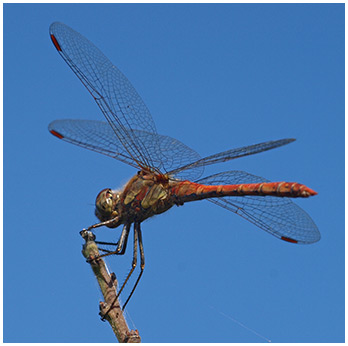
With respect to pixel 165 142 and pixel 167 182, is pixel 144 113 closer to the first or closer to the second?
pixel 165 142

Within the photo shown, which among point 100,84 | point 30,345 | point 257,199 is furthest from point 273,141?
point 30,345

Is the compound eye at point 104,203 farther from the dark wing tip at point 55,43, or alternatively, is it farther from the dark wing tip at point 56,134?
the dark wing tip at point 55,43

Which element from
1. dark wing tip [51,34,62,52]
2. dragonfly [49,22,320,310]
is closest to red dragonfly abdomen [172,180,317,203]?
dragonfly [49,22,320,310]

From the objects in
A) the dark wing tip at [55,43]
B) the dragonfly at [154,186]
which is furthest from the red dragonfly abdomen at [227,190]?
the dark wing tip at [55,43]

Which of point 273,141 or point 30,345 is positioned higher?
point 273,141

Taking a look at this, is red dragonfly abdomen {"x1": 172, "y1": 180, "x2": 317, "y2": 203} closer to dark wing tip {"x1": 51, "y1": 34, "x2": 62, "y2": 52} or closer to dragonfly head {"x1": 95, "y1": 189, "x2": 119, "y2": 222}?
dragonfly head {"x1": 95, "y1": 189, "x2": 119, "y2": 222}

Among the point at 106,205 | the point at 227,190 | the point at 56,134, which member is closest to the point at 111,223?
the point at 106,205

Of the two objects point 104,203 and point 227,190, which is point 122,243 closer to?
point 104,203
